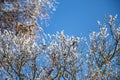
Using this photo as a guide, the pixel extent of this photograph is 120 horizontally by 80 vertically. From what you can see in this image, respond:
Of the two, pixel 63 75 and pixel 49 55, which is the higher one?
pixel 49 55

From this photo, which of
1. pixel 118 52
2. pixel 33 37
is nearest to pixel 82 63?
pixel 118 52

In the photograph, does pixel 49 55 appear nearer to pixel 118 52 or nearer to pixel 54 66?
pixel 54 66

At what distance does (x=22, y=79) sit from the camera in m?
9.96

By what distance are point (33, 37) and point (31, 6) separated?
0.86 m

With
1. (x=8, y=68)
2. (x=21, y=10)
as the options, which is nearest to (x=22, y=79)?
(x=8, y=68)

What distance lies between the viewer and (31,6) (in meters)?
11.4

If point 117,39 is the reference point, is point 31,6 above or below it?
above

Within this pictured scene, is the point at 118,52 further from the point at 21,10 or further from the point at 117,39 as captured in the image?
the point at 21,10

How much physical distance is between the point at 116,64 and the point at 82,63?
0.94 meters

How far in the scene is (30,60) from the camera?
10.2 metres

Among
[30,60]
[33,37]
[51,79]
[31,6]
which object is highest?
[31,6]

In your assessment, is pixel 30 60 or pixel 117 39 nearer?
pixel 30 60

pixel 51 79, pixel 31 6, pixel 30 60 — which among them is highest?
pixel 31 6

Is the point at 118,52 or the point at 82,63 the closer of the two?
the point at 82,63
